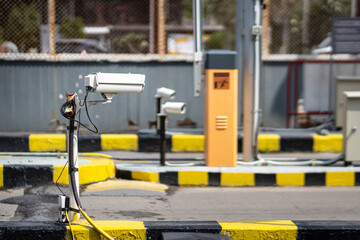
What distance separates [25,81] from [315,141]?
4535 millimetres

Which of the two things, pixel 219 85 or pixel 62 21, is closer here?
pixel 219 85

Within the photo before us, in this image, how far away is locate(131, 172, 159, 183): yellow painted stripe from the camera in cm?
633

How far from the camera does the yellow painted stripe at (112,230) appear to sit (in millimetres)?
3910

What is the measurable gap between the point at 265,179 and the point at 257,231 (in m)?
2.39

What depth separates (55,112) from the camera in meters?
9.09

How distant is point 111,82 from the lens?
3.91 m

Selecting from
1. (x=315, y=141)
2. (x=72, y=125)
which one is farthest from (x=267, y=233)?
(x=315, y=141)

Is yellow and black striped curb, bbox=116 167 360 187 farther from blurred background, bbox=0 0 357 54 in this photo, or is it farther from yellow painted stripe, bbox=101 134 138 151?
blurred background, bbox=0 0 357 54

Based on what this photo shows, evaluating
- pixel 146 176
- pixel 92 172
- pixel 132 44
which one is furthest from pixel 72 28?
pixel 92 172

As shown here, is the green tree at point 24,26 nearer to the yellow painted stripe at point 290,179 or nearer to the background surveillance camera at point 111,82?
the yellow painted stripe at point 290,179

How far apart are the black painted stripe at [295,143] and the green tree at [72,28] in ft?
13.4

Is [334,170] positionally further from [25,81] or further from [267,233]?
[25,81]

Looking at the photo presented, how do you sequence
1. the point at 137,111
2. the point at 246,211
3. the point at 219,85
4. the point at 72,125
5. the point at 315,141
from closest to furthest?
the point at 72,125
the point at 246,211
the point at 219,85
the point at 315,141
the point at 137,111

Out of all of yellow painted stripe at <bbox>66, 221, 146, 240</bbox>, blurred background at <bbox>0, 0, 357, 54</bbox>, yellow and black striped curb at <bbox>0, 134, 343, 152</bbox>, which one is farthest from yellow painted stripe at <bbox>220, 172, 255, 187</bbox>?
blurred background at <bbox>0, 0, 357, 54</bbox>
